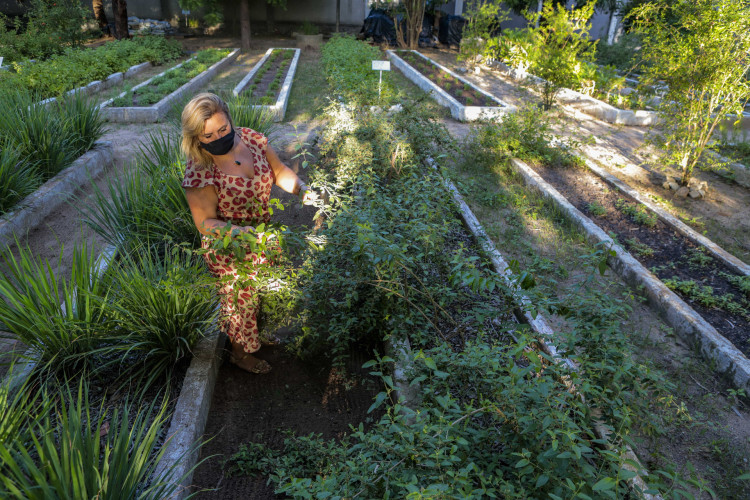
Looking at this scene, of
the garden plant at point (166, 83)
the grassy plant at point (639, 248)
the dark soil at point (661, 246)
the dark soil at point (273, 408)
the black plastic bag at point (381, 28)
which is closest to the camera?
the dark soil at point (273, 408)

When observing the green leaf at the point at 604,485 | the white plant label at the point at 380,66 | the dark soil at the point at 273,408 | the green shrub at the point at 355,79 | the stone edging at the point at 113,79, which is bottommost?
the dark soil at the point at 273,408

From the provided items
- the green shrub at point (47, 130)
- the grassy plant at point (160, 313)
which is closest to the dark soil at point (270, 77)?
the green shrub at point (47, 130)

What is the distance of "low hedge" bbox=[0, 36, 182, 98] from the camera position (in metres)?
8.94

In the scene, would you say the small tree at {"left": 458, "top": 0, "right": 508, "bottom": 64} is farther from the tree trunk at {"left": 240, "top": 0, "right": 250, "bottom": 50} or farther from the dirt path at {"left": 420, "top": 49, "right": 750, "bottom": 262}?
the tree trunk at {"left": 240, "top": 0, "right": 250, "bottom": 50}

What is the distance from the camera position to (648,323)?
3.94 metres

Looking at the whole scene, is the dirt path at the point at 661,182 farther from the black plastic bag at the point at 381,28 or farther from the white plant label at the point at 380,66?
the black plastic bag at the point at 381,28

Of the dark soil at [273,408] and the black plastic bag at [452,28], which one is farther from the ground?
the black plastic bag at [452,28]

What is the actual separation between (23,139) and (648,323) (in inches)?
247

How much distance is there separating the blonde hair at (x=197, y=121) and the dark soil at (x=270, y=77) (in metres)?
7.00

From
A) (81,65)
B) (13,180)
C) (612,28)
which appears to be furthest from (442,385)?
(612,28)

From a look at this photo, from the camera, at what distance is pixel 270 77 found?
1356 centimetres

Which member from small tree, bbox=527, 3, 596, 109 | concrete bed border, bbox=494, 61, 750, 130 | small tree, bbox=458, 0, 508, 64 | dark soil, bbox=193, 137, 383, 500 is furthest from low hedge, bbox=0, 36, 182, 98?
concrete bed border, bbox=494, 61, 750, 130

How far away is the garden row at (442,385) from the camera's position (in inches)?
67.3

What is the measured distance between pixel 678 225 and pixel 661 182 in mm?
1774
